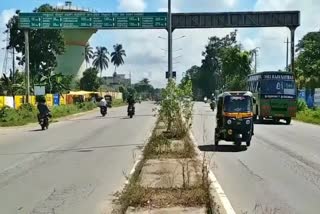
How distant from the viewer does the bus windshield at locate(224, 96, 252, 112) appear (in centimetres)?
1886

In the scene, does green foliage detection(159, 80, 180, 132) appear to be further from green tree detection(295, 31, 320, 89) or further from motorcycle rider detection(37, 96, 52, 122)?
green tree detection(295, 31, 320, 89)

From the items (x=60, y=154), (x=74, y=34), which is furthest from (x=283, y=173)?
(x=74, y=34)

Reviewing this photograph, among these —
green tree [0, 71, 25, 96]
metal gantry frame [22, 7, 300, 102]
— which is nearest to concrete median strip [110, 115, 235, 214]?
metal gantry frame [22, 7, 300, 102]

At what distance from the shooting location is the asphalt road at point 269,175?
9.62 meters

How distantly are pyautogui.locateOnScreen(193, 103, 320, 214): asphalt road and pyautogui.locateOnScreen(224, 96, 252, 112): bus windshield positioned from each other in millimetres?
1360

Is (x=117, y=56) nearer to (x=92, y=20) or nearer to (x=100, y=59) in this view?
(x=100, y=59)

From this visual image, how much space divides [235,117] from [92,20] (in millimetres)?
35592

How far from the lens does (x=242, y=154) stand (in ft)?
58.2

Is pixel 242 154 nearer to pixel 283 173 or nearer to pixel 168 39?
pixel 283 173

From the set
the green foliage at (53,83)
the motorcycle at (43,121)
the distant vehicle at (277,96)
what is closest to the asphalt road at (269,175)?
the motorcycle at (43,121)

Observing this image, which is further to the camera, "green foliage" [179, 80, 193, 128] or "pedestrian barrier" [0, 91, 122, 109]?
"pedestrian barrier" [0, 91, 122, 109]

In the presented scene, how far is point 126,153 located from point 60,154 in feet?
6.79

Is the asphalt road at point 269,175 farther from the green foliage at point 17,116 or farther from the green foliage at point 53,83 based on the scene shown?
the green foliage at point 53,83

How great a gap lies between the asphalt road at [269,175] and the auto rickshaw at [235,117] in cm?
50
